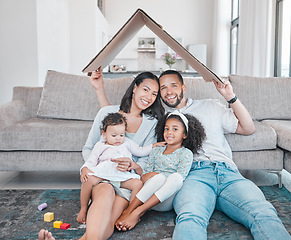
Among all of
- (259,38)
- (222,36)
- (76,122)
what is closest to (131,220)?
(76,122)

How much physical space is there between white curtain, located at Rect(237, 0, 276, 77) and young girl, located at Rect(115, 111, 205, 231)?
370 centimetres

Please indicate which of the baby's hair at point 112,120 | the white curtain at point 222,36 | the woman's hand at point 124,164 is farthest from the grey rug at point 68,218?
the white curtain at point 222,36

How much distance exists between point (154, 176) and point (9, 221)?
0.80m

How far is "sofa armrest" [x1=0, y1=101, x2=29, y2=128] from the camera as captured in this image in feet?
7.83

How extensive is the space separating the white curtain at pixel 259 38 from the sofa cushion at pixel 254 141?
3.08 m

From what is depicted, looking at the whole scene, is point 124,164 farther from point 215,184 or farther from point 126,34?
point 126,34

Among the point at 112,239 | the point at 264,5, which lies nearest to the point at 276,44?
the point at 264,5

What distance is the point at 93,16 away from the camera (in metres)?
6.86

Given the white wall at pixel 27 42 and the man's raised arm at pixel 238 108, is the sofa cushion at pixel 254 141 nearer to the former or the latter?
the man's raised arm at pixel 238 108

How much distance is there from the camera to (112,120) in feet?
5.83

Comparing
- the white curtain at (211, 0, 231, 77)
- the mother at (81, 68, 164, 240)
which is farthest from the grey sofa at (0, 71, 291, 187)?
the white curtain at (211, 0, 231, 77)

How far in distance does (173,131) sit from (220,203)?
44 cm

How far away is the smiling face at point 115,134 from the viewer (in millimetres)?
1766

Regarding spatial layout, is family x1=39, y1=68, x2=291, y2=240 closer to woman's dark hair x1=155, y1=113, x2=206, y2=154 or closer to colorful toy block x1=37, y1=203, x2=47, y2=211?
woman's dark hair x1=155, y1=113, x2=206, y2=154
